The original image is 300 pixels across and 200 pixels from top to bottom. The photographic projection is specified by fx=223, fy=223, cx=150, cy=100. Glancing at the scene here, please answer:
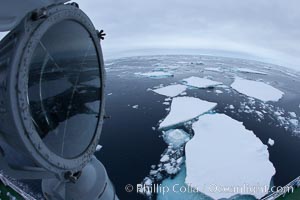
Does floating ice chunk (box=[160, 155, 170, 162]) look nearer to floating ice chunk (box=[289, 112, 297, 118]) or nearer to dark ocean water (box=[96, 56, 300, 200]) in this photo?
dark ocean water (box=[96, 56, 300, 200])

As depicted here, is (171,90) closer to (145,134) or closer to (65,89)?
(145,134)

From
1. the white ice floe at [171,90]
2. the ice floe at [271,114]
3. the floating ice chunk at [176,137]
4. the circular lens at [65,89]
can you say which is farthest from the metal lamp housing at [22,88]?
the white ice floe at [171,90]

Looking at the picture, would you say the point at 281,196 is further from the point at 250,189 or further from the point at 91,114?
the point at 91,114

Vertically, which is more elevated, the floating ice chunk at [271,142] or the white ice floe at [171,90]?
the white ice floe at [171,90]

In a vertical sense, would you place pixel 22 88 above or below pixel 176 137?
above

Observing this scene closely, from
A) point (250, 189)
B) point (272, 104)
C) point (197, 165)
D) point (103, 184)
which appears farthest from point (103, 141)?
point (272, 104)

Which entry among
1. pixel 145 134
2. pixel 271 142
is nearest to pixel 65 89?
pixel 145 134

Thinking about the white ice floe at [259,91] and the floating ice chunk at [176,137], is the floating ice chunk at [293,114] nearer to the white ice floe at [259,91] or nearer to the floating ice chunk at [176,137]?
the white ice floe at [259,91]

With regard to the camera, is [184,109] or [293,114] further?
[293,114]
